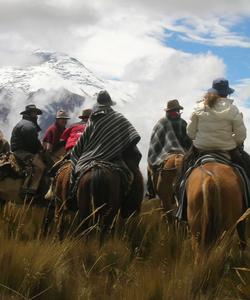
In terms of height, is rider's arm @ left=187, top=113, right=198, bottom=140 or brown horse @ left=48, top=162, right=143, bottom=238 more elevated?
rider's arm @ left=187, top=113, right=198, bottom=140

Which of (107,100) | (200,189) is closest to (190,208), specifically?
(200,189)

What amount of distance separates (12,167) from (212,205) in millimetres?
6617

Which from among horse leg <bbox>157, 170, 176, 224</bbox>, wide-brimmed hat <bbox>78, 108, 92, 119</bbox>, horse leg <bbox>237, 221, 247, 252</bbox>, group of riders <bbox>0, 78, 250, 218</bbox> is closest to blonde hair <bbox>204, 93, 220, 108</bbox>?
group of riders <bbox>0, 78, 250, 218</bbox>

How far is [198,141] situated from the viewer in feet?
24.3

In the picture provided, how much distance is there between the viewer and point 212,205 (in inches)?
249

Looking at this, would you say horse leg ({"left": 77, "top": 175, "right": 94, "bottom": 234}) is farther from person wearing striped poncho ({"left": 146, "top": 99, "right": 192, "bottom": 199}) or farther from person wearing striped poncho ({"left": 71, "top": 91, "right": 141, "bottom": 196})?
person wearing striped poncho ({"left": 146, "top": 99, "right": 192, "bottom": 199})

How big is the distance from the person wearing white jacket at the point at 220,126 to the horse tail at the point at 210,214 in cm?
90

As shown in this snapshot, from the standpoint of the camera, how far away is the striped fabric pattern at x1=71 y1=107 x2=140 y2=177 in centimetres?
820

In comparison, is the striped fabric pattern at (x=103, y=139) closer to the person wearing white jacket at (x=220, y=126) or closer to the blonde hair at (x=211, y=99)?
the person wearing white jacket at (x=220, y=126)

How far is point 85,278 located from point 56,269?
1.50ft

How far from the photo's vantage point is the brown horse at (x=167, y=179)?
11289 mm

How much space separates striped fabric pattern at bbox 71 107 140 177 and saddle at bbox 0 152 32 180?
149 inches

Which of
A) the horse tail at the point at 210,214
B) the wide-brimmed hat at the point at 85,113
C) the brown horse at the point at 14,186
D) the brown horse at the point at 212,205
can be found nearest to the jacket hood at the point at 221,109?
the brown horse at the point at 212,205

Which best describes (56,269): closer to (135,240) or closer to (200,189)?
(200,189)
